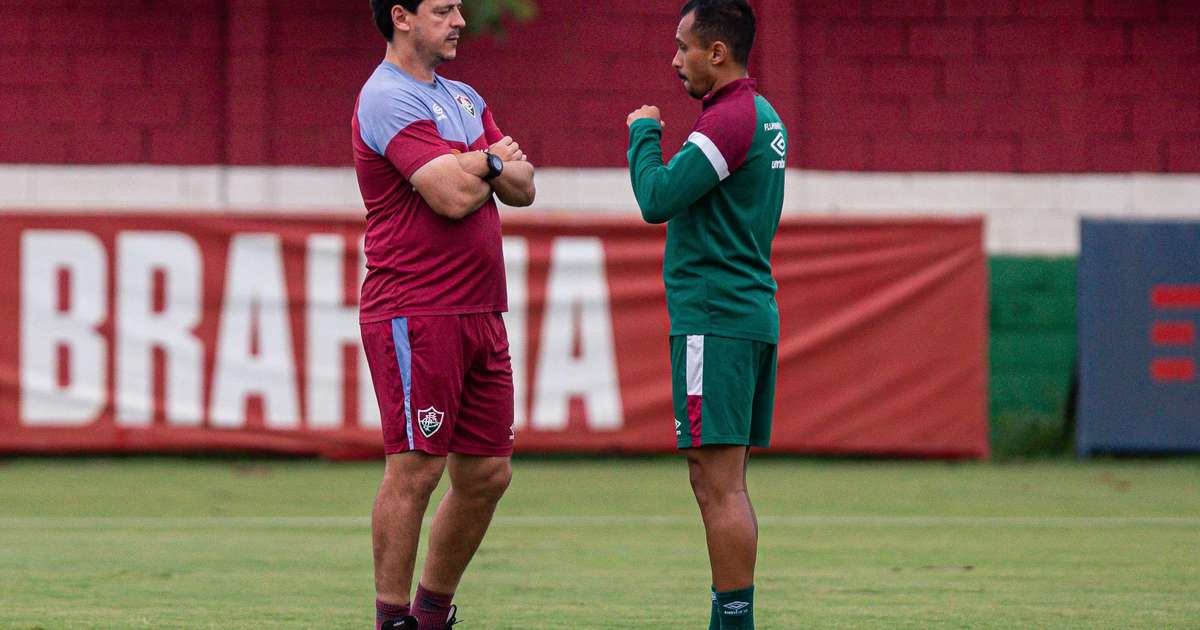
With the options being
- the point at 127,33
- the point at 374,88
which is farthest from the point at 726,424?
the point at 127,33

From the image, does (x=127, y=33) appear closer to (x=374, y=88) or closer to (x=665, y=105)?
(x=665, y=105)

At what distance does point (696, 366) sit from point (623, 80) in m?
7.99

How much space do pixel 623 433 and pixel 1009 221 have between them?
3575 millimetres

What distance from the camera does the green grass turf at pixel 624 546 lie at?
229 inches

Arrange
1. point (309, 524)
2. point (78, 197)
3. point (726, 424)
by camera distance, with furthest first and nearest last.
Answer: point (78, 197) < point (309, 524) < point (726, 424)

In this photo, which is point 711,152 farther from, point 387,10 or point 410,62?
point 387,10

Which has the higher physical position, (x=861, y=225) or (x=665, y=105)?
(x=665, y=105)

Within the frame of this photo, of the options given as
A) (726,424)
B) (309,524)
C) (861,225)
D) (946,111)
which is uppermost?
(946,111)

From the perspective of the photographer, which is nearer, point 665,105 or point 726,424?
point 726,424

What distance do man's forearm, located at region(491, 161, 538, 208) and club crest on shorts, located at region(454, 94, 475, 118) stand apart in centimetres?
28

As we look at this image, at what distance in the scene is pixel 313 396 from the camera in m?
11.0

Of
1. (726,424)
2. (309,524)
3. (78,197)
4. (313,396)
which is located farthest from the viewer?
(78,197)

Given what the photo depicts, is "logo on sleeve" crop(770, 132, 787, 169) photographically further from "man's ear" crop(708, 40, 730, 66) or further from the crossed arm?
the crossed arm

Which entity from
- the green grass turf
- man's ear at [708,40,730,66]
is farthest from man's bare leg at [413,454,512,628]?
man's ear at [708,40,730,66]
